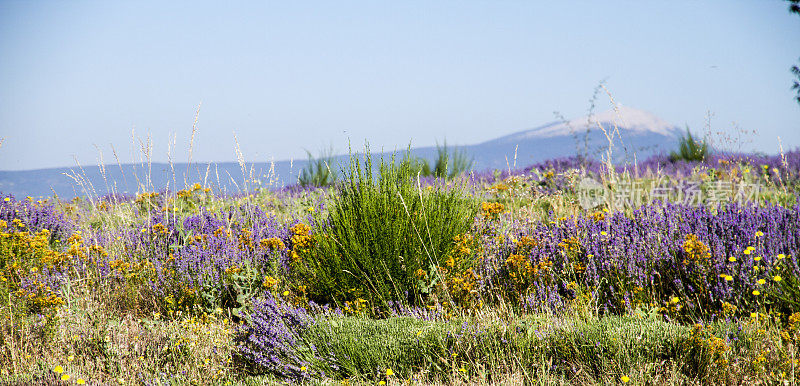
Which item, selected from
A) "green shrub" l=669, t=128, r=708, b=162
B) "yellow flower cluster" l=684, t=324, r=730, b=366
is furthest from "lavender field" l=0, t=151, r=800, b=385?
"green shrub" l=669, t=128, r=708, b=162

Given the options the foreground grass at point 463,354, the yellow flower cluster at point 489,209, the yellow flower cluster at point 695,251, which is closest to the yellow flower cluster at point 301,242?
the foreground grass at point 463,354

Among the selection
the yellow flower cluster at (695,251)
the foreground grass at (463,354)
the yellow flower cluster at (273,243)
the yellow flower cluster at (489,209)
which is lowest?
the foreground grass at (463,354)

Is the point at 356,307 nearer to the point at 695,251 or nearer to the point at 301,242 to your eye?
the point at 301,242

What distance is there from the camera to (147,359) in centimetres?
302

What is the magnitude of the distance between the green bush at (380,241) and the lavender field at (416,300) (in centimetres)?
1

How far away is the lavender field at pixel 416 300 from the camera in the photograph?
2.62 m

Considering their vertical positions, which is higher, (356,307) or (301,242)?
(301,242)

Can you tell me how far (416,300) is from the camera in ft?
11.6

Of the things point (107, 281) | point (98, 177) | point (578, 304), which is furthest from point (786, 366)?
point (98, 177)

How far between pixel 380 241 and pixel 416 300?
0.49m

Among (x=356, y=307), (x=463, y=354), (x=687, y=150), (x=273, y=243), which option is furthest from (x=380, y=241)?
(x=687, y=150)

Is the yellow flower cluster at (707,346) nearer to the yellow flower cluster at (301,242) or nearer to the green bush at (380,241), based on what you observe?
the green bush at (380,241)

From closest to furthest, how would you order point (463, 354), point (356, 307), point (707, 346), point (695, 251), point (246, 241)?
point (707, 346) → point (463, 354) → point (695, 251) → point (356, 307) → point (246, 241)

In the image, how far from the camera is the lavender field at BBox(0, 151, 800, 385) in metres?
2.62
